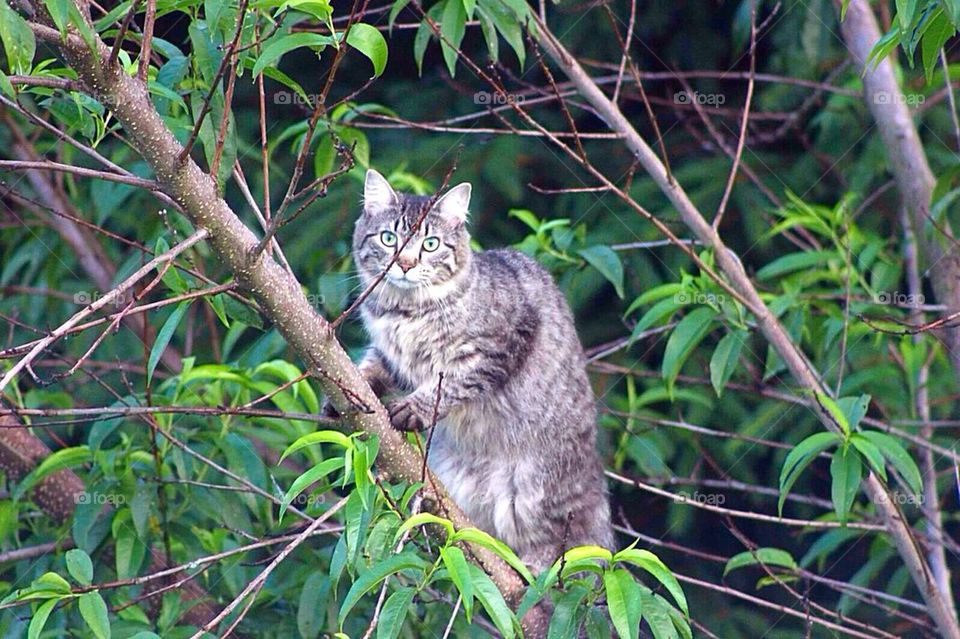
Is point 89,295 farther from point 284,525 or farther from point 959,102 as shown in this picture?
point 959,102

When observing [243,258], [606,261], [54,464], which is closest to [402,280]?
[606,261]

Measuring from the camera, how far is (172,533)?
3.49m

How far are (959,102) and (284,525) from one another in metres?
3.37

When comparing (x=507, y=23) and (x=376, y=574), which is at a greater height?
(x=507, y=23)

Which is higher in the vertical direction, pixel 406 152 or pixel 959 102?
pixel 959 102

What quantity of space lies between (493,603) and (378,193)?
1.97 meters

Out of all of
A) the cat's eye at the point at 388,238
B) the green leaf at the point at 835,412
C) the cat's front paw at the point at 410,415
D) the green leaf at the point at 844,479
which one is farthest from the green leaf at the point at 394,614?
the cat's eye at the point at 388,238

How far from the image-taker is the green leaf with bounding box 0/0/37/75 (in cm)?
187

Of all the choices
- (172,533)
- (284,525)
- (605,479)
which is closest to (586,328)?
(605,479)

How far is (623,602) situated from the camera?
7.52 ft

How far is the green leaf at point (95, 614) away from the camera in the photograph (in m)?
2.38

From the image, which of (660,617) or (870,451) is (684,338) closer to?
(870,451)

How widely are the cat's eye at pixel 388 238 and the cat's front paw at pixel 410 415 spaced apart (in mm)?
725

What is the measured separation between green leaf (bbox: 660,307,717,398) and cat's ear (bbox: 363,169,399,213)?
3.45 ft
